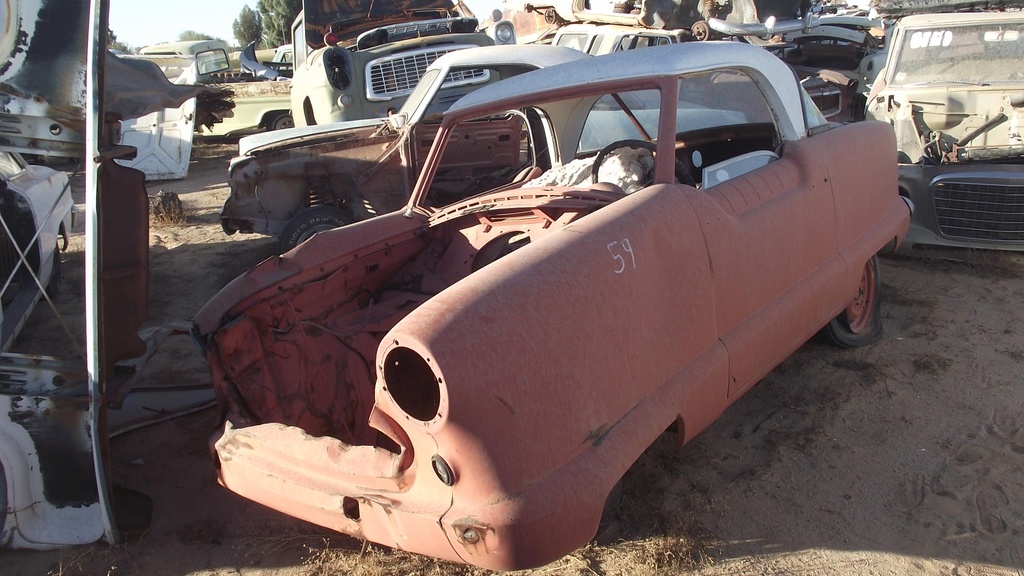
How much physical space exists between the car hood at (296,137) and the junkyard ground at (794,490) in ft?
7.02

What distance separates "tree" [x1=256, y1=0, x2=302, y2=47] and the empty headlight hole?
34.6 m

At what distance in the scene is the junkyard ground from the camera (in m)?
2.61

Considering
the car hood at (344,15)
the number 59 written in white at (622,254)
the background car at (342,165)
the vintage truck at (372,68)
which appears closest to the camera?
the number 59 written in white at (622,254)

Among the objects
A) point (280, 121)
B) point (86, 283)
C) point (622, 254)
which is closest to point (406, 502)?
point (622, 254)

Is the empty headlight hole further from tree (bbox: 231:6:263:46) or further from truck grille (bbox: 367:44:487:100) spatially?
tree (bbox: 231:6:263:46)

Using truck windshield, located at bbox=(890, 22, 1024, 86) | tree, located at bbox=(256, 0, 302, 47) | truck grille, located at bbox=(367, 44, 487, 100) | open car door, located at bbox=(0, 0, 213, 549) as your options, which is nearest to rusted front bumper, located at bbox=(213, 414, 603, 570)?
open car door, located at bbox=(0, 0, 213, 549)

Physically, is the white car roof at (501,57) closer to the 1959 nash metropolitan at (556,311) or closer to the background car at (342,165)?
the background car at (342,165)

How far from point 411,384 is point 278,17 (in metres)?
35.8

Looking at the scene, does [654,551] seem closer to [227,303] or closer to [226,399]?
[226,399]

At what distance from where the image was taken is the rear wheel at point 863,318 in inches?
163

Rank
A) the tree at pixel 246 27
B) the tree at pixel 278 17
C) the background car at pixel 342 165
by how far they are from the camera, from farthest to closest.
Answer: the tree at pixel 246 27 < the tree at pixel 278 17 < the background car at pixel 342 165

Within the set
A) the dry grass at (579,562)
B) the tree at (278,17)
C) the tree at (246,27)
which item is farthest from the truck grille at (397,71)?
the tree at (246,27)

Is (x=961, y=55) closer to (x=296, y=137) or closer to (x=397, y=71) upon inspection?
(x=397, y=71)

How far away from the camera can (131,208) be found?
2.87 m
